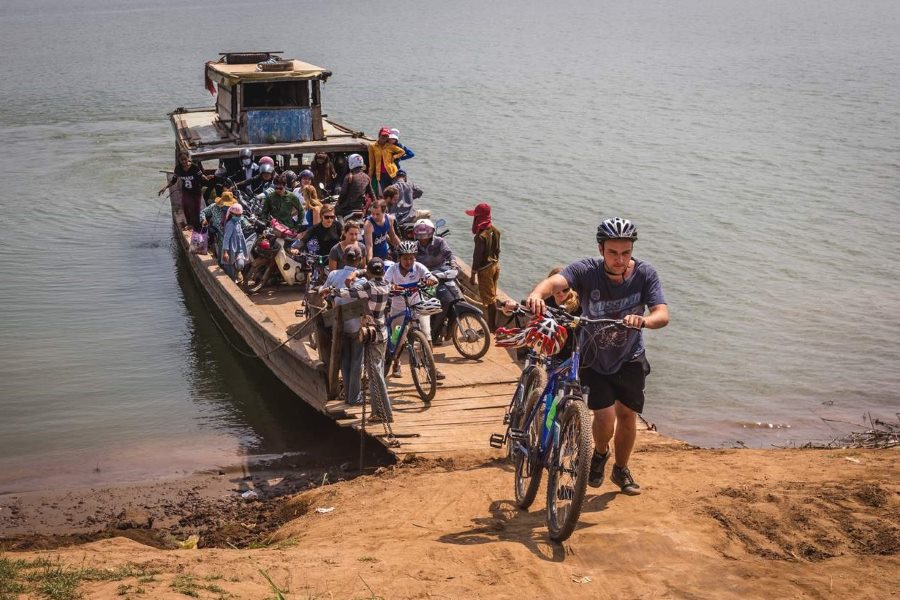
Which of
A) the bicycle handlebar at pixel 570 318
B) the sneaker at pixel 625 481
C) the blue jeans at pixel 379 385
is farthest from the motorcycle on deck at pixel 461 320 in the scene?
the bicycle handlebar at pixel 570 318

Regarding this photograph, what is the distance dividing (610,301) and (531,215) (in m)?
19.4

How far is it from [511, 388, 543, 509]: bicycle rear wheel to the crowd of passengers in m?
2.73

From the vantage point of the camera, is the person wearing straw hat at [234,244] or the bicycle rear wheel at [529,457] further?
the person wearing straw hat at [234,244]

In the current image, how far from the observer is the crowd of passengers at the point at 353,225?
1040 centimetres

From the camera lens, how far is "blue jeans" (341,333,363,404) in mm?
10422

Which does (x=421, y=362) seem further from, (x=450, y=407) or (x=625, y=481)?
(x=625, y=481)

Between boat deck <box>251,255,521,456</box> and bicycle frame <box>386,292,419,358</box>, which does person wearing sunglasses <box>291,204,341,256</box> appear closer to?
boat deck <box>251,255,521,456</box>

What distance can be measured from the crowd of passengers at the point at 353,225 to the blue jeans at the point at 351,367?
10 millimetres

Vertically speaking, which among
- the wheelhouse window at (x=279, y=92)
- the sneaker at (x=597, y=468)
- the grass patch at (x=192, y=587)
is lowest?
the grass patch at (x=192, y=587)

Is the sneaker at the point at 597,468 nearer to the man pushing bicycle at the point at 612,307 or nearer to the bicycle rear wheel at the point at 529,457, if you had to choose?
the man pushing bicycle at the point at 612,307

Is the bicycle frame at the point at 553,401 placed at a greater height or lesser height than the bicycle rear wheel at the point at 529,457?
greater

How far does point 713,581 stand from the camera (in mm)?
6051

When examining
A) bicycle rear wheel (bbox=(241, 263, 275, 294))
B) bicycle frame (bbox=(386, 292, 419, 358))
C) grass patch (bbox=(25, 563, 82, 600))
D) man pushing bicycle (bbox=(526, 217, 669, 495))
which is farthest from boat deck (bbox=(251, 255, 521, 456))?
grass patch (bbox=(25, 563, 82, 600))

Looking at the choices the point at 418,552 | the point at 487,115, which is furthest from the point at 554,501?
the point at 487,115
